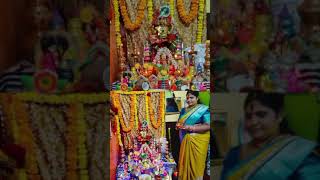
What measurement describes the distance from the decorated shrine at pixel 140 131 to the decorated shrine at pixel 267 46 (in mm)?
2851

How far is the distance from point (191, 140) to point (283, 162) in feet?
10.1

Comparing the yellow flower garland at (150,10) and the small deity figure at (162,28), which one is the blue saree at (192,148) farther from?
the yellow flower garland at (150,10)

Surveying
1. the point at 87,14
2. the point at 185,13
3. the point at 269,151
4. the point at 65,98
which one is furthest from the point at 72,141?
the point at 185,13

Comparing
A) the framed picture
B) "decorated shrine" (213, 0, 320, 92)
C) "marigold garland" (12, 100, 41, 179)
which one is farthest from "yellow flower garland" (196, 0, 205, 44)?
"marigold garland" (12, 100, 41, 179)

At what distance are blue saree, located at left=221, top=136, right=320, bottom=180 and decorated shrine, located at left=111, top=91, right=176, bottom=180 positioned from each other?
2.82m

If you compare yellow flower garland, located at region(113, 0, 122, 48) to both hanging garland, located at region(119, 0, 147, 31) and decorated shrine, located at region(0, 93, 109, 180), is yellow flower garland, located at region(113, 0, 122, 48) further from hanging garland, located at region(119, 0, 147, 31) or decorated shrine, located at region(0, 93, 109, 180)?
decorated shrine, located at region(0, 93, 109, 180)

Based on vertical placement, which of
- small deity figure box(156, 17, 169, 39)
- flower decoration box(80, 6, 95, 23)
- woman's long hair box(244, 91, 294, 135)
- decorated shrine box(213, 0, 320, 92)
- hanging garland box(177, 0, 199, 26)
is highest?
hanging garland box(177, 0, 199, 26)

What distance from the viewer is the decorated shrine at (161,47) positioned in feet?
15.8

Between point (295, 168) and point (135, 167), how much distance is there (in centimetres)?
296

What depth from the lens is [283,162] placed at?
1.93 metres

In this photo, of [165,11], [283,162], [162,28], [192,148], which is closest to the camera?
[283,162]

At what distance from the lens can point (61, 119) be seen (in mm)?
1942

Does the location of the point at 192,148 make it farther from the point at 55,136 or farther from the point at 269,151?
the point at 55,136

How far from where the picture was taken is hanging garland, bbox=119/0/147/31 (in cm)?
482
